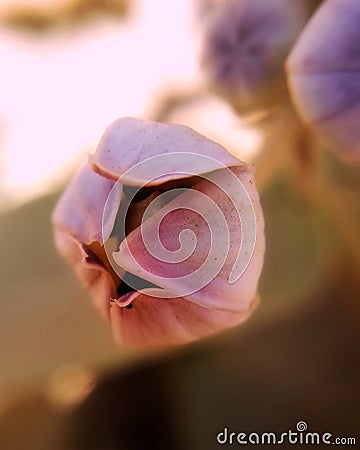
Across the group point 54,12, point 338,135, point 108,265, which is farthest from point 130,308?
point 54,12

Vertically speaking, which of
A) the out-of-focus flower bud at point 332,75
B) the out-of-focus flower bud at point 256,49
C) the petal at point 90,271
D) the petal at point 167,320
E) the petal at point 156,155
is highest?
the out-of-focus flower bud at point 256,49

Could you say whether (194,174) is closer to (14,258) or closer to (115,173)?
(115,173)

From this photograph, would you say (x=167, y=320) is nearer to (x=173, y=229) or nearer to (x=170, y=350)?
(x=173, y=229)

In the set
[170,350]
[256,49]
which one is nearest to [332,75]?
[256,49]

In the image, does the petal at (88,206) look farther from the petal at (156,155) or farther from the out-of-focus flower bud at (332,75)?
the out-of-focus flower bud at (332,75)

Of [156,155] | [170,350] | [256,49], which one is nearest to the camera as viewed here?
[156,155]

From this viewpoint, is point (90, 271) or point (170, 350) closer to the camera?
point (90, 271)

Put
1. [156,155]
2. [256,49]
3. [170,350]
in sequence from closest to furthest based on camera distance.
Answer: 1. [156,155]
2. [256,49]
3. [170,350]

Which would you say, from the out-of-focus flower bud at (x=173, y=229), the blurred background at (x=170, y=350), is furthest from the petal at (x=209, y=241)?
the blurred background at (x=170, y=350)

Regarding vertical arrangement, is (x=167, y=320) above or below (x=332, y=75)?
below
